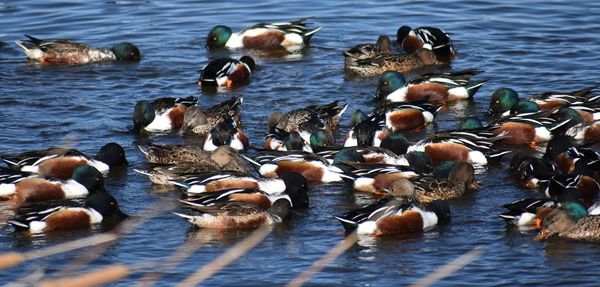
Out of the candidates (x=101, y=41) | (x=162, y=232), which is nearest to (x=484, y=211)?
(x=162, y=232)

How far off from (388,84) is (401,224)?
5410mm

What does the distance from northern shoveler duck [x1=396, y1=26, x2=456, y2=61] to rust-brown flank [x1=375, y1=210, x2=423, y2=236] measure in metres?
7.79

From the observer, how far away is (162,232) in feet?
31.5

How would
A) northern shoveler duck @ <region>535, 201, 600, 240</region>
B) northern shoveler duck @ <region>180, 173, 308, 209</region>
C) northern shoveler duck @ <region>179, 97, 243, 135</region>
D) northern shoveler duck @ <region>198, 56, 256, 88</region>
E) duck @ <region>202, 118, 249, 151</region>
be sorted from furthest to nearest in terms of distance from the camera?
northern shoveler duck @ <region>198, 56, 256, 88</region>
northern shoveler duck @ <region>179, 97, 243, 135</region>
duck @ <region>202, 118, 249, 151</region>
northern shoveler duck @ <region>180, 173, 308, 209</region>
northern shoveler duck @ <region>535, 201, 600, 240</region>

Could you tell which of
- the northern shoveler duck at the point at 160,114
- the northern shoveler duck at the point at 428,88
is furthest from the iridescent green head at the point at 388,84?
the northern shoveler duck at the point at 160,114

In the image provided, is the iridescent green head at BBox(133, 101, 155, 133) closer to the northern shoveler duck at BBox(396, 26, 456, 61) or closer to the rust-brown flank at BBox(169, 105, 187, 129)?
the rust-brown flank at BBox(169, 105, 187, 129)

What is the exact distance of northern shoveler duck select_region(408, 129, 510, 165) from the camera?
11656 millimetres

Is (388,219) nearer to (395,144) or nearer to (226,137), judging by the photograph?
(395,144)

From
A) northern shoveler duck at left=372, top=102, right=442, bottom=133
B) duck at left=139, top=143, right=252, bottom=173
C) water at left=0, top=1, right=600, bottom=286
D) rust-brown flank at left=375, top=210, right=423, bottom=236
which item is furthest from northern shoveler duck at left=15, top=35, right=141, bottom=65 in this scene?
rust-brown flank at left=375, top=210, right=423, bottom=236

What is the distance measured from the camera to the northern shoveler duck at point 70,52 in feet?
55.3

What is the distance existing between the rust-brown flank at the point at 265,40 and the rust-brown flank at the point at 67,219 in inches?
344

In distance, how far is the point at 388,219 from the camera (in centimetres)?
929

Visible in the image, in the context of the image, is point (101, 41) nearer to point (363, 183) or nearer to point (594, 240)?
point (363, 183)

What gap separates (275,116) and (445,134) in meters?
2.17
